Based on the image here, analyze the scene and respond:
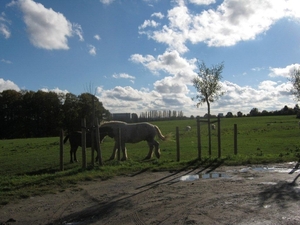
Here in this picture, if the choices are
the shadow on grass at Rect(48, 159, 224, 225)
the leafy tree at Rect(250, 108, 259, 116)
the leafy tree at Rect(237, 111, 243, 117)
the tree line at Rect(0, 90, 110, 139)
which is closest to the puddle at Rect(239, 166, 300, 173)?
the shadow on grass at Rect(48, 159, 224, 225)

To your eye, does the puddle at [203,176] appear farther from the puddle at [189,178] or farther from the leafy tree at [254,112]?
the leafy tree at [254,112]

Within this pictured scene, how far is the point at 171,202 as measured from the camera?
23.2 feet

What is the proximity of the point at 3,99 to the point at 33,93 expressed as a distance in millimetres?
6892

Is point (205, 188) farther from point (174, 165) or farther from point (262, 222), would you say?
point (174, 165)

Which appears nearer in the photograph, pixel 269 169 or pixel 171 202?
pixel 171 202

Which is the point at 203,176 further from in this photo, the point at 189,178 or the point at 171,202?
the point at 171,202

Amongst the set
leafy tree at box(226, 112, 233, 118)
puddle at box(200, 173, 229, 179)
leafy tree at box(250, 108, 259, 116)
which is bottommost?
puddle at box(200, 173, 229, 179)

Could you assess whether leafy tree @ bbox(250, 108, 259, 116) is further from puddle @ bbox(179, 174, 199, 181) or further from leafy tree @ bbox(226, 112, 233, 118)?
puddle @ bbox(179, 174, 199, 181)

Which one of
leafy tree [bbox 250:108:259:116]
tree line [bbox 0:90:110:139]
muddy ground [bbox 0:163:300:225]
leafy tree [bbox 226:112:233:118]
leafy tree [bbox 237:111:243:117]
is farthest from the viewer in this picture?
leafy tree [bbox 226:112:233:118]

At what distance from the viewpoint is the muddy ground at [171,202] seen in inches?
232

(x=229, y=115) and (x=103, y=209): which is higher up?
(x=229, y=115)

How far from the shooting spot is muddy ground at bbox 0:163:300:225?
19.4 feet

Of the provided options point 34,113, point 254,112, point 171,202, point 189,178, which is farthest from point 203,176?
point 254,112

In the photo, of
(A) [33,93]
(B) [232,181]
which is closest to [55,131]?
(A) [33,93]
